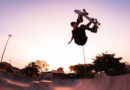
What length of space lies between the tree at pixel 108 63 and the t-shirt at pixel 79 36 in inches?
1742

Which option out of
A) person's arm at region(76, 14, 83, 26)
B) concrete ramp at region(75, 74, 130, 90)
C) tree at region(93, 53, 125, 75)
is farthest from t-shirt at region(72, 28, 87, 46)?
tree at region(93, 53, 125, 75)

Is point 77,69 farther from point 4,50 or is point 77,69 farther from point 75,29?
point 75,29

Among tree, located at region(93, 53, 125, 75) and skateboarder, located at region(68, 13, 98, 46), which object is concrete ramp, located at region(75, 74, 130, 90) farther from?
tree, located at region(93, 53, 125, 75)

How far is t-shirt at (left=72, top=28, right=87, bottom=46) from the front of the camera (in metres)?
6.17

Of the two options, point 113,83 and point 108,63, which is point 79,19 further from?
point 108,63

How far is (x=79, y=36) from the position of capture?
20.8ft

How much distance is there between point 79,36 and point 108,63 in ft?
152

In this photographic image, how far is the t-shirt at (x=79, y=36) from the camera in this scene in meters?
6.17

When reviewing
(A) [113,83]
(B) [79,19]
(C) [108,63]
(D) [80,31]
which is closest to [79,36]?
(D) [80,31]

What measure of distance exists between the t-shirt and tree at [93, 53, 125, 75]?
4426 centimetres

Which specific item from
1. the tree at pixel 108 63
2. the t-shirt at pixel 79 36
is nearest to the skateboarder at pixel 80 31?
the t-shirt at pixel 79 36

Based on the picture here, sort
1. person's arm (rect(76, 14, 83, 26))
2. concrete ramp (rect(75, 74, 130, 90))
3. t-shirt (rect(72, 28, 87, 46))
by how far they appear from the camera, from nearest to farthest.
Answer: concrete ramp (rect(75, 74, 130, 90)) < t-shirt (rect(72, 28, 87, 46)) < person's arm (rect(76, 14, 83, 26))

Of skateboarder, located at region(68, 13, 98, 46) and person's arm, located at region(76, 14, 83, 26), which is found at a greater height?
person's arm, located at region(76, 14, 83, 26)

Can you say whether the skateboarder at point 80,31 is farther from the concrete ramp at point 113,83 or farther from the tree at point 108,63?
the tree at point 108,63
